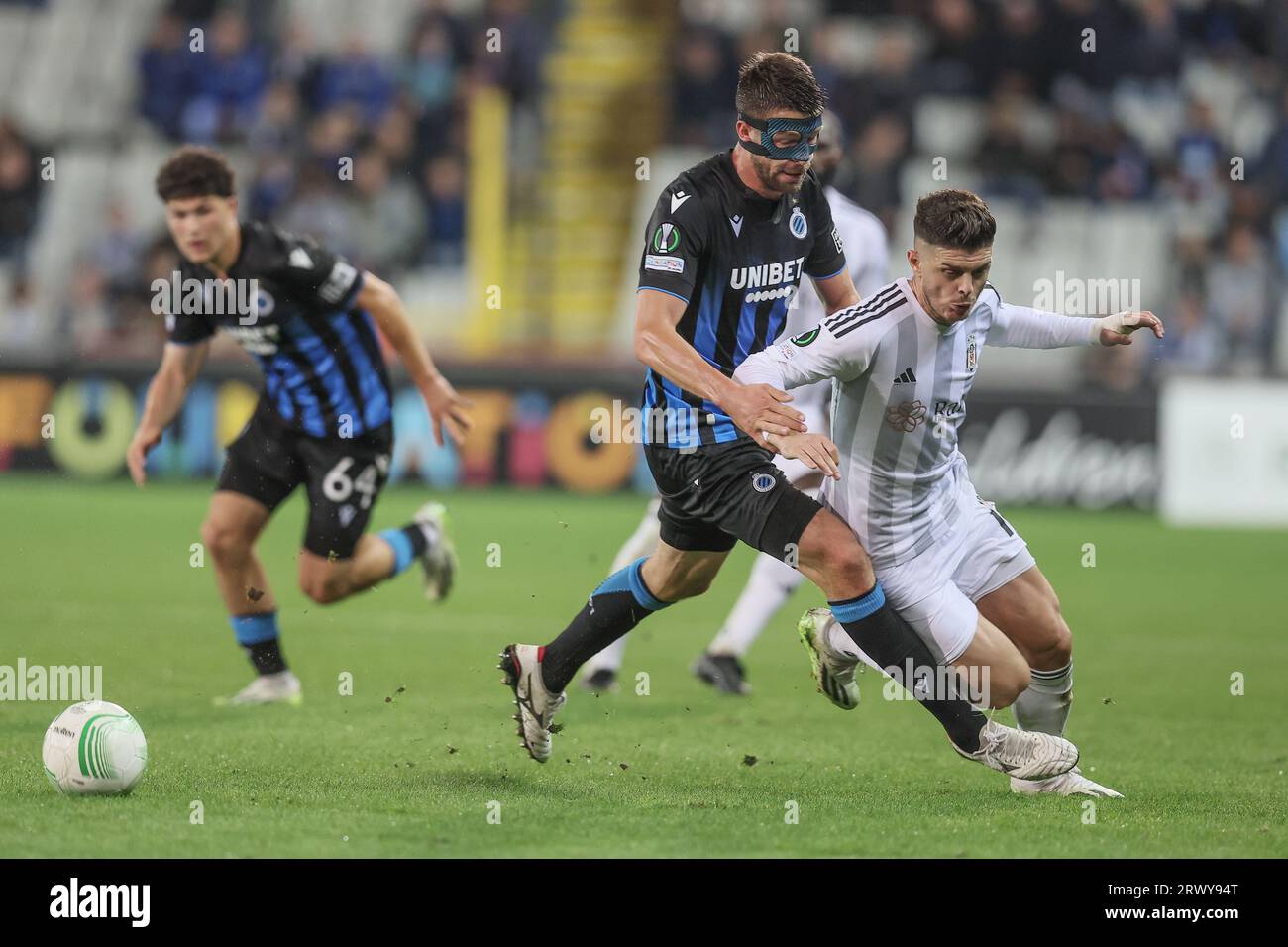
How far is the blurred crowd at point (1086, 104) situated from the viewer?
671 inches

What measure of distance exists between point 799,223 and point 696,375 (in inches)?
34.9

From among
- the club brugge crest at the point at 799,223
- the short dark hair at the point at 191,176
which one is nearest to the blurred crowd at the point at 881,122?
the short dark hair at the point at 191,176

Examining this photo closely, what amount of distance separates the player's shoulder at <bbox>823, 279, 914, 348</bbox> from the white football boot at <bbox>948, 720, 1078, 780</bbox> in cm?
117

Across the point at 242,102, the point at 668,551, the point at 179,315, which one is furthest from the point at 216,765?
the point at 242,102

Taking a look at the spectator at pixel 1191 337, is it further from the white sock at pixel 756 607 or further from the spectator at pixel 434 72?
the white sock at pixel 756 607

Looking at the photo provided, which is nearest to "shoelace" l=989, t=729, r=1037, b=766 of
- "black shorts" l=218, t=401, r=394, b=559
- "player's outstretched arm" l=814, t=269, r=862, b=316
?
"player's outstretched arm" l=814, t=269, r=862, b=316

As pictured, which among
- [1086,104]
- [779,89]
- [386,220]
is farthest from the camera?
[386,220]

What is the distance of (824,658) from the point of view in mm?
5969

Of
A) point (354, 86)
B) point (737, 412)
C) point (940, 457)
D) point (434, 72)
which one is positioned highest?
point (434, 72)

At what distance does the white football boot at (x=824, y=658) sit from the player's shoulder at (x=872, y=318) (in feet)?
3.36

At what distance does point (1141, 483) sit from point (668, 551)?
10.1 metres

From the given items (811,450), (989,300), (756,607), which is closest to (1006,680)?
(811,450)

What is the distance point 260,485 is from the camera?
7.21 meters
